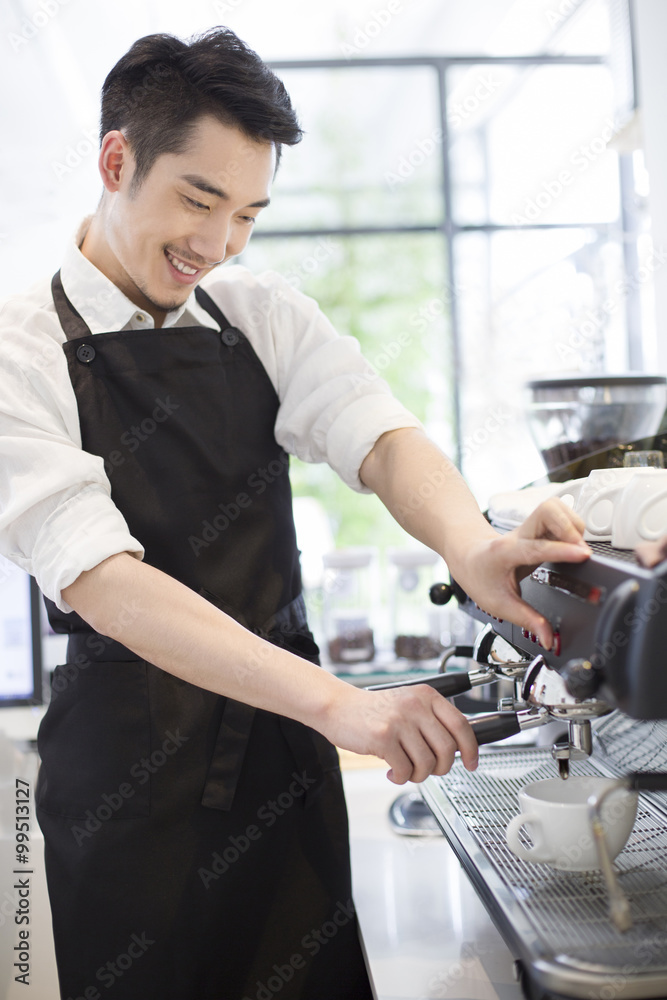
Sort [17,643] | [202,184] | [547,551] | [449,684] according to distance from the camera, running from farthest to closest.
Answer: [17,643]
[202,184]
[449,684]
[547,551]

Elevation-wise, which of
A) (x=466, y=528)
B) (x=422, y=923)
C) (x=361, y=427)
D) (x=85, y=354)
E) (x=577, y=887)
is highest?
(x=85, y=354)

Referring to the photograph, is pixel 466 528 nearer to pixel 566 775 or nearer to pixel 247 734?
pixel 566 775

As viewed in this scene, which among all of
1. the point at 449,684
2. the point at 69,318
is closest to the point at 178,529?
the point at 69,318

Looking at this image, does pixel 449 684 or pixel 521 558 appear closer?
pixel 521 558

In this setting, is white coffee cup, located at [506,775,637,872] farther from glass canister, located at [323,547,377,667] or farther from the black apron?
glass canister, located at [323,547,377,667]

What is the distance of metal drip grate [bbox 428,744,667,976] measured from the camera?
63 cm

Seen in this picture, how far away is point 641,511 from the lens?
638mm

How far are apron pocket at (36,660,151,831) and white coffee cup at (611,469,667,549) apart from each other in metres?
0.64

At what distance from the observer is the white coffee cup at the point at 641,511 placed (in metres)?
0.63

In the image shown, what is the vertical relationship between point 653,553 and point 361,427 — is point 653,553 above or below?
below

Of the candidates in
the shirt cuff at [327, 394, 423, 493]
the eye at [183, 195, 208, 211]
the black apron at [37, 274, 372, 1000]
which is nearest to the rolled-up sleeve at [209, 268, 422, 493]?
the shirt cuff at [327, 394, 423, 493]

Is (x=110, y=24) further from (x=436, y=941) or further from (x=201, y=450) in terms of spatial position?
(x=436, y=941)

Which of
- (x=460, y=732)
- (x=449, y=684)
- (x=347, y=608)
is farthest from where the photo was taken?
(x=347, y=608)

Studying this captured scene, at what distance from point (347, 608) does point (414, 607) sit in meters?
0.22
